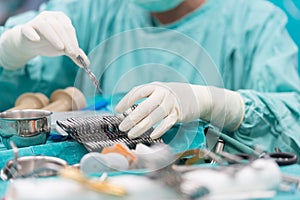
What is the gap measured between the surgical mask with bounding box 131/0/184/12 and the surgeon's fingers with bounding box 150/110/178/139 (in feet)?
2.07

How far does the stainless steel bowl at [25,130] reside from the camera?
1.13 metres

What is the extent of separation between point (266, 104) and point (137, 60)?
0.41m

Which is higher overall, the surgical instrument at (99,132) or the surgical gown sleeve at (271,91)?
the surgical instrument at (99,132)

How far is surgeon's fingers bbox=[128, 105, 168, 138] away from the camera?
1.14 metres

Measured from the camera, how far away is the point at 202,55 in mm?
1559

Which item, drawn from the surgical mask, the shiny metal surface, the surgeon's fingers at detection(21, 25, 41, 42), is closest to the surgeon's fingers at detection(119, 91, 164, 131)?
the shiny metal surface

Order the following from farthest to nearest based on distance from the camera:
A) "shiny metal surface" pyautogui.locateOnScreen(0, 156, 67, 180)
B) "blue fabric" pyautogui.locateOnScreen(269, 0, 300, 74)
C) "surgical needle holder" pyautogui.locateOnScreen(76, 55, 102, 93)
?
"blue fabric" pyautogui.locateOnScreen(269, 0, 300, 74), "surgical needle holder" pyautogui.locateOnScreen(76, 55, 102, 93), "shiny metal surface" pyautogui.locateOnScreen(0, 156, 67, 180)

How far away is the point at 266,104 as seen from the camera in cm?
147

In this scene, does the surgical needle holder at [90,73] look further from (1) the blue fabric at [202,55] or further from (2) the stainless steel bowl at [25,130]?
(2) the stainless steel bowl at [25,130]

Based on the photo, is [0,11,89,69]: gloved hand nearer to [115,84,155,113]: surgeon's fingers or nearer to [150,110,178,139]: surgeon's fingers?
[115,84,155,113]: surgeon's fingers

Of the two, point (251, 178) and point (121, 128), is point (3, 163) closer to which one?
point (121, 128)

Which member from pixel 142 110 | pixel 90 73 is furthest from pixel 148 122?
pixel 90 73

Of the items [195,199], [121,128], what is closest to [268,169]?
[195,199]

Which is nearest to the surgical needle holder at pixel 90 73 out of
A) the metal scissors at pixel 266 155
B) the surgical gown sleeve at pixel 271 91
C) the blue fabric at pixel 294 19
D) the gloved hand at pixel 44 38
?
the gloved hand at pixel 44 38
